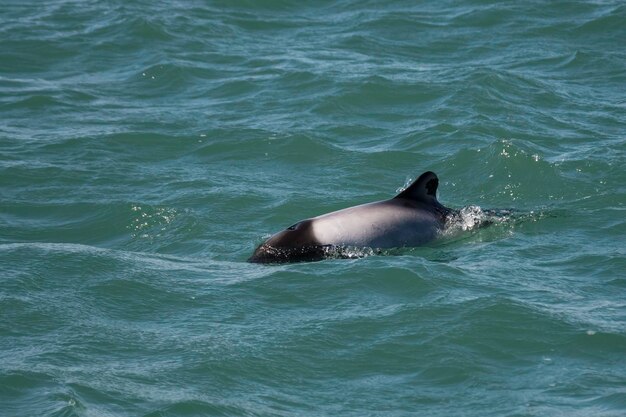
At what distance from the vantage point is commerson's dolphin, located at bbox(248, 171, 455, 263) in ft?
46.2

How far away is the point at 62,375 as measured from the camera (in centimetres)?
1122

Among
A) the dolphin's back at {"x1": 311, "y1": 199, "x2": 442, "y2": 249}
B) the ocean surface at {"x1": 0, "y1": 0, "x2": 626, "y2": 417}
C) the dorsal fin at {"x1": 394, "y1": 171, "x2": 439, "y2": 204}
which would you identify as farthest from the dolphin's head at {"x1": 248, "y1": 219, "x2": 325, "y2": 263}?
the dorsal fin at {"x1": 394, "y1": 171, "x2": 439, "y2": 204}

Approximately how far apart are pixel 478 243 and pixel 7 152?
8.43m

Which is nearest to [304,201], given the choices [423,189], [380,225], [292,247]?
[423,189]

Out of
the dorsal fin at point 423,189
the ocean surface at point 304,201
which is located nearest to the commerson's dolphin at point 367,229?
the dorsal fin at point 423,189

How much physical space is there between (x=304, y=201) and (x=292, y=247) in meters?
2.75

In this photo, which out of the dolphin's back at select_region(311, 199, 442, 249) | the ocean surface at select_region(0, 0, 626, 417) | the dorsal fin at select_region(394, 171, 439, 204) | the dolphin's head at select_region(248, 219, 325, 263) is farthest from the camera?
the dorsal fin at select_region(394, 171, 439, 204)

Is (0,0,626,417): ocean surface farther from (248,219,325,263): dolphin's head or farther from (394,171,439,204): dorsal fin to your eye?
(394,171,439,204): dorsal fin

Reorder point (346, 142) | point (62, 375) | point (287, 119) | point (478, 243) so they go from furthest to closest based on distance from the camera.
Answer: point (287, 119) < point (346, 142) < point (478, 243) < point (62, 375)

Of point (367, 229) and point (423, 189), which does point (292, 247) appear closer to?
point (367, 229)

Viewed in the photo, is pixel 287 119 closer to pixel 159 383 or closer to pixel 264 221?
pixel 264 221

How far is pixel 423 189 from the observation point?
14.9 m

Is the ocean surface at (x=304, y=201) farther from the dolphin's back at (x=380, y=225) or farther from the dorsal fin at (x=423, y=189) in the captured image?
the dorsal fin at (x=423, y=189)

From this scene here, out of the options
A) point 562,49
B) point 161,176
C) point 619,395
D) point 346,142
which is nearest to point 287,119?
point 346,142
